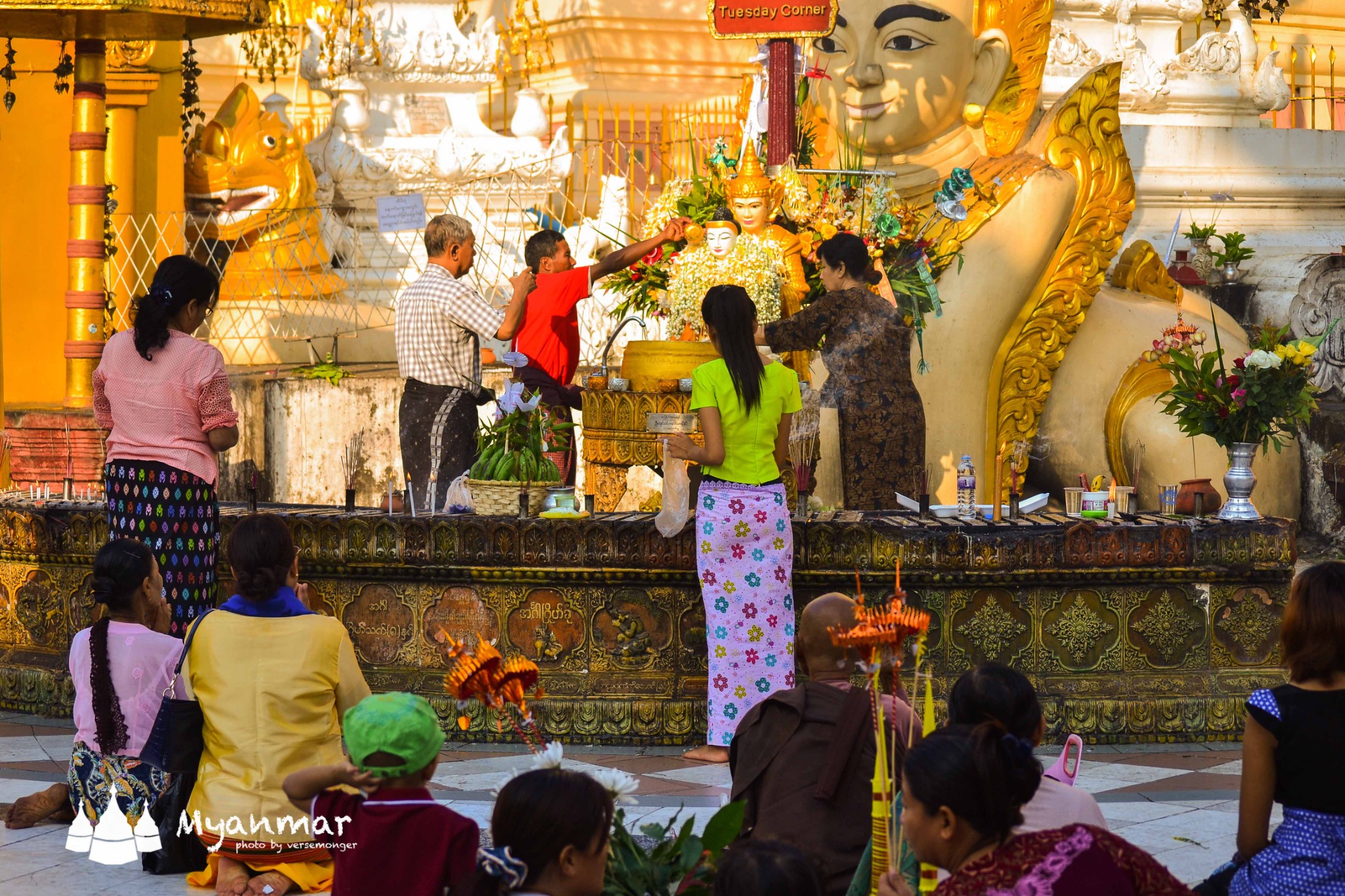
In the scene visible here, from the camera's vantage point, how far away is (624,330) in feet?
36.3

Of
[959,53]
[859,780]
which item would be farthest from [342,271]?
[859,780]

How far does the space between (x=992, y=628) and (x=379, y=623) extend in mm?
2117

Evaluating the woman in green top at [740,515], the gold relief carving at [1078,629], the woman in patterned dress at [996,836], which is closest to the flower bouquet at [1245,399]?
the gold relief carving at [1078,629]

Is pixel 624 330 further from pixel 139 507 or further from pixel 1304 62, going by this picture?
pixel 1304 62

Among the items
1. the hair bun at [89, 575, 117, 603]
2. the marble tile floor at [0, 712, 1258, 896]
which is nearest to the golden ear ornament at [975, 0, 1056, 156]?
the marble tile floor at [0, 712, 1258, 896]

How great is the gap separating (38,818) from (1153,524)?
12.0ft

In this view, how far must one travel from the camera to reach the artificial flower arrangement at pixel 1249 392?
6.62 meters

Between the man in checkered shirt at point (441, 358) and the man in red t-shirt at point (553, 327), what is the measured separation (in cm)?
85

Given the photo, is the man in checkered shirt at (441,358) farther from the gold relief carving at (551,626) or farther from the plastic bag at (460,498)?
the gold relief carving at (551,626)

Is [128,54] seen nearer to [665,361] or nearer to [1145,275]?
[665,361]

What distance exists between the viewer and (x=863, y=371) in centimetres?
669

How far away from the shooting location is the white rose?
6574mm

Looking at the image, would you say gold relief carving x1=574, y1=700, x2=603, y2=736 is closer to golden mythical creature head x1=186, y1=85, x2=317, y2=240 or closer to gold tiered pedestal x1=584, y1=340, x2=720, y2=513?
gold tiered pedestal x1=584, y1=340, x2=720, y2=513

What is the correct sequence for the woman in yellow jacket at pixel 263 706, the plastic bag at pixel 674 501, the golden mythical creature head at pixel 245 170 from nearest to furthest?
the woman in yellow jacket at pixel 263 706 → the plastic bag at pixel 674 501 → the golden mythical creature head at pixel 245 170
